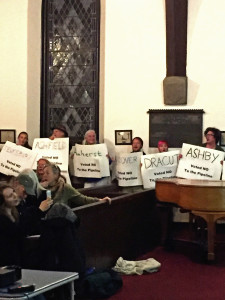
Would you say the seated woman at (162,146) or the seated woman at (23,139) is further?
the seated woman at (23,139)

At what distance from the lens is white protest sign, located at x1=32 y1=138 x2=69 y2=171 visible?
30.7 feet

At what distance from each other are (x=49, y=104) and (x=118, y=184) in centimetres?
268

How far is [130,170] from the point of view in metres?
9.16

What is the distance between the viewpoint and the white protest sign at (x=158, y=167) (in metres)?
8.84

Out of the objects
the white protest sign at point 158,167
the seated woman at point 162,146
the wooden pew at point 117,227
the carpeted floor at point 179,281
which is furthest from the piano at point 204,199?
the seated woman at point 162,146

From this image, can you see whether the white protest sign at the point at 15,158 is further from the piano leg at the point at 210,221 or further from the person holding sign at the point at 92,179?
the piano leg at the point at 210,221

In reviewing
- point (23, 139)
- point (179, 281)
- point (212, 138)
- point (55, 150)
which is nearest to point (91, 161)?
point (55, 150)

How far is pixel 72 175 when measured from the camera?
9594 mm

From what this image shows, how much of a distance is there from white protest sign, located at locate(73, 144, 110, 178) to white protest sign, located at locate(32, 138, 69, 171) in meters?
0.20

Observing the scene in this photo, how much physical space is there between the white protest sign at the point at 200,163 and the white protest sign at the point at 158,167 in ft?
0.81

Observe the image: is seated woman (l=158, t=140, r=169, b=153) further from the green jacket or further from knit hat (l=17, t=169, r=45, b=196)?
knit hat (l=17, t=169, r=45, b=196)

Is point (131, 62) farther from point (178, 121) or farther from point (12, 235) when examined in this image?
point (12, 235)

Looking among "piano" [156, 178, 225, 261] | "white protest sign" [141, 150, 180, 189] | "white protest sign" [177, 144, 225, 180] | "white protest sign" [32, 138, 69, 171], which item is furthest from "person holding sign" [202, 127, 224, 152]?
"white protest sign" [32, 138, 69, 171]

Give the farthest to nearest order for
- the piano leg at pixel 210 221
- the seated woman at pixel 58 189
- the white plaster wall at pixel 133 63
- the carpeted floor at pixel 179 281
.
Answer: the white plaster wall at pixel 133 63, the piano leg at pixel 210 221, the seated woman at pixel 58 189, the carpeted floor at pixel 179 281
